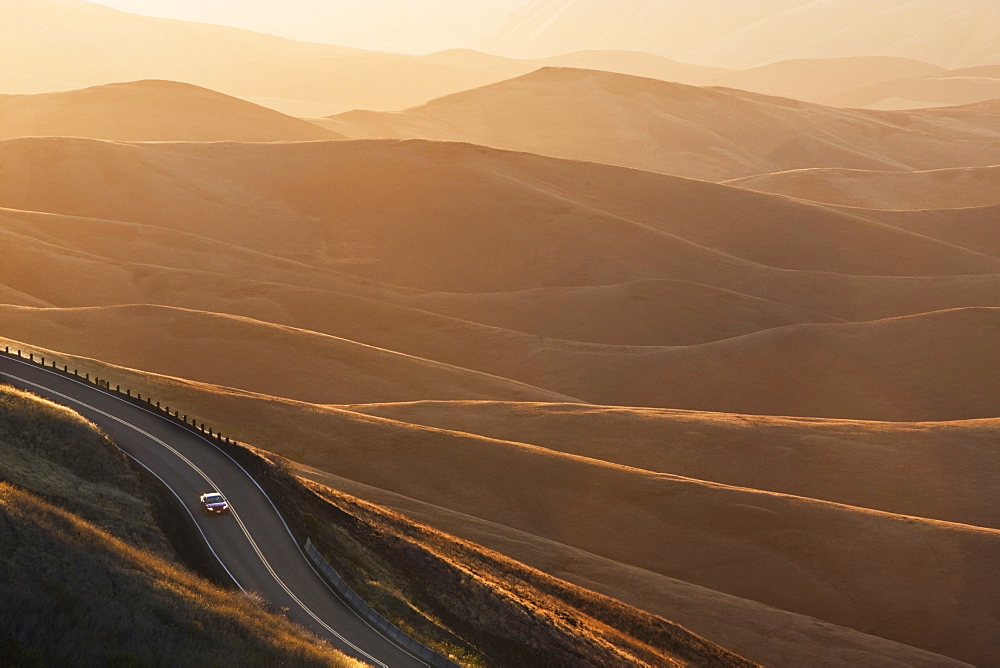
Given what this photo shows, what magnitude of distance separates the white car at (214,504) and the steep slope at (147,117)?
417 ft

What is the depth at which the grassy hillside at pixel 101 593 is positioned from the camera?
13.3 meters

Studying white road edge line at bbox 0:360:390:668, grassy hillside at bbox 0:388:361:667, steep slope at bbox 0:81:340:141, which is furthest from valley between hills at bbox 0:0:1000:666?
grassy hillside at bbox 0:388:361:667

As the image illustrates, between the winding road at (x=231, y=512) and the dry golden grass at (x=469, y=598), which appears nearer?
the winding road at (x=231, y=512)

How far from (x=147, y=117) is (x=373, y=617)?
141m

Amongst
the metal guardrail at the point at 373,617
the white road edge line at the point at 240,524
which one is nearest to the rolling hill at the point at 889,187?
the white road edge line at the point at 240,524

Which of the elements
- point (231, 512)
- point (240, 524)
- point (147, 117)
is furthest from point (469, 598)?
point (147, 117)

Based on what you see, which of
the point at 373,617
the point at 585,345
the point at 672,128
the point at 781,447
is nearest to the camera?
the point at 373,617

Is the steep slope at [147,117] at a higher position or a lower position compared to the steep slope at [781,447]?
higher

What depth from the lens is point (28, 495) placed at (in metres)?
17.8

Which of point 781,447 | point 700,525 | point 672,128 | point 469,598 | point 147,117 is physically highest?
point 672,128

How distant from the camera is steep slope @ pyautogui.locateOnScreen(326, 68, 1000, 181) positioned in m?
168

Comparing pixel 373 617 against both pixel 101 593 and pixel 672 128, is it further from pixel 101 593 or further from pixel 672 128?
pixel 672 128

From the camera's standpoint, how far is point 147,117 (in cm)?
14938

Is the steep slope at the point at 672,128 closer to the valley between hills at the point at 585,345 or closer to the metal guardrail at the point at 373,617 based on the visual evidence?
the valley between hills at the point at 585,345
